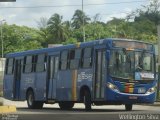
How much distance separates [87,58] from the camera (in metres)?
25.1

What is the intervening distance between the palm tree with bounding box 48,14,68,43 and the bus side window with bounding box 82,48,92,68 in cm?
9923

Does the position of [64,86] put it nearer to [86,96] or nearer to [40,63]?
[86,96]

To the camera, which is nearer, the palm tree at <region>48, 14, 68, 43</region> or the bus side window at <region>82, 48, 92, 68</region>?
the bus side window at <region>82, 48, 92, 68</region>

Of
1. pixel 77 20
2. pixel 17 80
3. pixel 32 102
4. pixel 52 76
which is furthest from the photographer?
pixel 77 20

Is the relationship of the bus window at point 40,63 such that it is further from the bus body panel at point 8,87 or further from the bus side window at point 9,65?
the bus body panel at point 8,87

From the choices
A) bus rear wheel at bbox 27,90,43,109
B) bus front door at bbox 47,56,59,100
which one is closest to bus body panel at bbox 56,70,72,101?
bus front door at bbox 47,56,59,100

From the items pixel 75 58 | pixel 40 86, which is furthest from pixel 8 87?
pixel 75 58

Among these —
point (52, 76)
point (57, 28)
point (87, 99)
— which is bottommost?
point (87, 99)

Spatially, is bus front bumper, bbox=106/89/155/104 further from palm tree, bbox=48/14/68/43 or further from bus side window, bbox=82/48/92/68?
palm tree, bbox=48/14/68/43

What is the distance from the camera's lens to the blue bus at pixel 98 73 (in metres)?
23.5

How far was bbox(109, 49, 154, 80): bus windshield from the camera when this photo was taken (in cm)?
2350

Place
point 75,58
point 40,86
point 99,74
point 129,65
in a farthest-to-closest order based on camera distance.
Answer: point 40,86
point 75,58
point 99,74
point 129,65

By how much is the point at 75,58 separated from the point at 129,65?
341 cm

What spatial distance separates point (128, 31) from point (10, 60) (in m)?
89.4
